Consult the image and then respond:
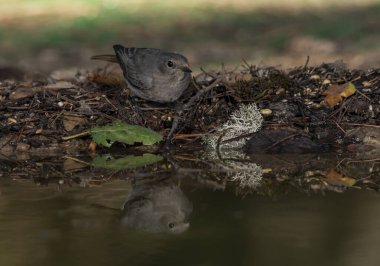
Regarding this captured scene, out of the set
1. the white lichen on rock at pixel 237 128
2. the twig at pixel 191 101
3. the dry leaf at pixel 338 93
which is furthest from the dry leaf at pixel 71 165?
the dry leaf at pixel 338 93

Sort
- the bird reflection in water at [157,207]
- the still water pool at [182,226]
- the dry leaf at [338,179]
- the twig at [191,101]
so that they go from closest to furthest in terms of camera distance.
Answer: the still water pool at [182,226] < the bird reflection in water at [157,207] < the dry leaf at [338,179] < the twig at [191,101]

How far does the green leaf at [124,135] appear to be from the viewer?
7.91 m

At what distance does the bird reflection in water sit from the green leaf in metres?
1.05

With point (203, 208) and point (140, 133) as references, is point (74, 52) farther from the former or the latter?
point (203, 208)

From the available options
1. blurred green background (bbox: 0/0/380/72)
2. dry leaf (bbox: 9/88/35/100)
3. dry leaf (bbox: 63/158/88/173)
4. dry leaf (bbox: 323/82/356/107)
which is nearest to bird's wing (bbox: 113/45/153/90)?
dry leaf (bbox: 9/88/35/100)

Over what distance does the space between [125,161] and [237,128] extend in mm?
1091

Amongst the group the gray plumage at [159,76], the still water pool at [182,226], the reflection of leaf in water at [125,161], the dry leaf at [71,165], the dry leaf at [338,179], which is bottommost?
the still water pool at [182,226]

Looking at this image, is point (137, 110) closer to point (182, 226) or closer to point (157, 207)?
point (157, 207)

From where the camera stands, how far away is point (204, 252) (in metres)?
4.98

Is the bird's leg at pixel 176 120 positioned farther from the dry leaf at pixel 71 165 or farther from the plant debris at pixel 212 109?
the dry leaf at pixel 71 165

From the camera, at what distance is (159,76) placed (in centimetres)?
881

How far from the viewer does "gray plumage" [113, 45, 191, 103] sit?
8.73 metres

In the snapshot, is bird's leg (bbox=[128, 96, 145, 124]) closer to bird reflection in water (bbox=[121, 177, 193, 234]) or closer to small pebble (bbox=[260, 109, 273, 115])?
small pebble (bbox=[260, 109, 273, 115])

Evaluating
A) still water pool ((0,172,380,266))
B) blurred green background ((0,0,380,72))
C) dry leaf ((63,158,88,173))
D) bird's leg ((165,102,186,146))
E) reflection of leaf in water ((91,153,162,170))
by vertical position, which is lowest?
still water pool ((0,172,380,266))
